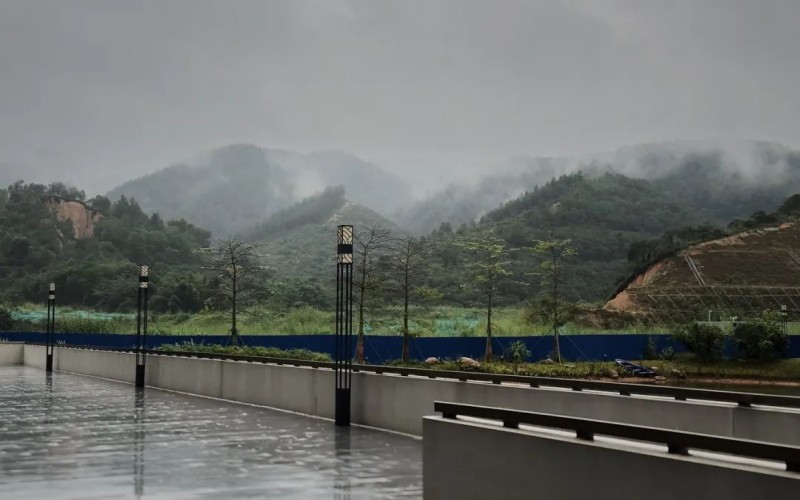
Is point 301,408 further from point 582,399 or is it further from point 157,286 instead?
point 157,286

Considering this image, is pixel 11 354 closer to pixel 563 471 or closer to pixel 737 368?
pixel 737 368

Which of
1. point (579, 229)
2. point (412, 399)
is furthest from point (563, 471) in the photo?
point (579, 229)

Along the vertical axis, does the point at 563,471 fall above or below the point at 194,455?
above

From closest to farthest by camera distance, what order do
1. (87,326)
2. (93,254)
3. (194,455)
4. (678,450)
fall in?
(678,450), (194,455), (87,326), (93,254)

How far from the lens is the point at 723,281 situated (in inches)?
2744

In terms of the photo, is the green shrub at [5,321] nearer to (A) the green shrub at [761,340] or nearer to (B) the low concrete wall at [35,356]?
(B) the low concrete wall at [35,356]

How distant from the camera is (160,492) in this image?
29.5 ft

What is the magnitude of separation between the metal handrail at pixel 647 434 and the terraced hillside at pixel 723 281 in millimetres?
55052

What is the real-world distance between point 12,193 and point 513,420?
146 metres

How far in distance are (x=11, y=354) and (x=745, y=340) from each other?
35.3 m

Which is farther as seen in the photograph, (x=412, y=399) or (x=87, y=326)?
(x=87, y=326)

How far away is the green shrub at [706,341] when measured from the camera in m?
44.5

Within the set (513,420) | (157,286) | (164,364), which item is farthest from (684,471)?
(157,286)

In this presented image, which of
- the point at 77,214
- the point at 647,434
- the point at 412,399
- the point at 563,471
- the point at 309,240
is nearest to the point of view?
the point at 647,434
